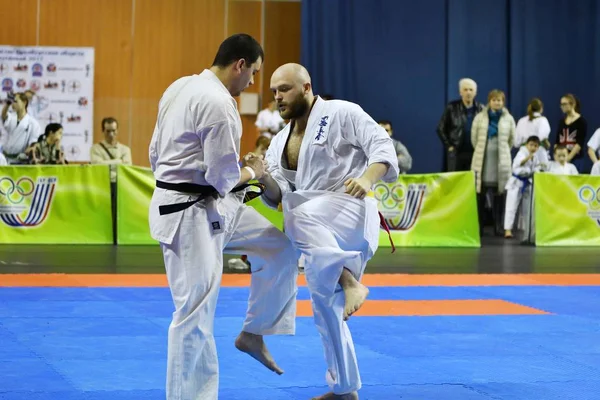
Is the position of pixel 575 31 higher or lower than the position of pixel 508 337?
higher

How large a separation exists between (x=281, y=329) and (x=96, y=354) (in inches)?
62.8

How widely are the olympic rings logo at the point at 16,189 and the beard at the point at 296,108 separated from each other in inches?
300

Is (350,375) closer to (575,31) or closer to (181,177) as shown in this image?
(181,177)

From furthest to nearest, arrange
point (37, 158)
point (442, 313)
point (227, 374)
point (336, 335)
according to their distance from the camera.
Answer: point (37, 158) → point (442, 313) → point (227, 374) → point (336, 335)

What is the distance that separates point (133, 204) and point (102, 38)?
4.96 metres

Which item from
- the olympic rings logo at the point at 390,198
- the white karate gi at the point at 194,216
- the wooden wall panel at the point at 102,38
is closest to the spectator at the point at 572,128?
the olympic rings logo at the point at 390,198

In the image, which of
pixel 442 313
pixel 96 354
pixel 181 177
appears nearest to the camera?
pixel 181 177

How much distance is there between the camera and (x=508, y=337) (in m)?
6.69

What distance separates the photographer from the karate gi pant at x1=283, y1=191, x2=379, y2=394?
14.9ft

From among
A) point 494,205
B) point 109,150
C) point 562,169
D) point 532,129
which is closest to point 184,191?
point 109,150

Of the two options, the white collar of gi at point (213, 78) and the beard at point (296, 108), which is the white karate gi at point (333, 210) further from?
the white collar of gi at point (213, 78)

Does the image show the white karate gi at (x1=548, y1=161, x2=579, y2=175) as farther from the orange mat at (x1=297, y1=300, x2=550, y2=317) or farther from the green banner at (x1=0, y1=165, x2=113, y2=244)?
the green banner at (x1=0, y1=165, x2=113, y2=244)

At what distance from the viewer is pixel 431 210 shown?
12.5 m

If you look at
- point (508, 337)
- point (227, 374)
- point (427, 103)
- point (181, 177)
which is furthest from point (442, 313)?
point (427, 103)
